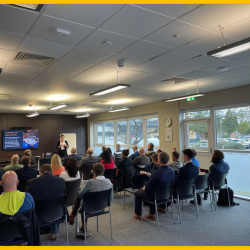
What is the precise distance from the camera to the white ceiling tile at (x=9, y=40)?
279cm

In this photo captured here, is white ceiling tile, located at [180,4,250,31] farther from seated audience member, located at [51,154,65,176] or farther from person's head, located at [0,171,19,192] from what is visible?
seated audience member, located at [51,154,65,176]

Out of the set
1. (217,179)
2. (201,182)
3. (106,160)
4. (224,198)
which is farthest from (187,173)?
(106,160)

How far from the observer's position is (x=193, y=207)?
4.86m

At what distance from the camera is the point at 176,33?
2.90m

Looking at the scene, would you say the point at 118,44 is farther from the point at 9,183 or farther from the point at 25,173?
the point at 25,173

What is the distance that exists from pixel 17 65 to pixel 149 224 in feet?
11.8

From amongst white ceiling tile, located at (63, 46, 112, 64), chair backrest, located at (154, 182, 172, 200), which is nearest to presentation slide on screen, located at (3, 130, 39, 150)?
white ceiling tile, located at (63, 46, 112, 64)

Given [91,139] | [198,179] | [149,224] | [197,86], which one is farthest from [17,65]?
[91,139]

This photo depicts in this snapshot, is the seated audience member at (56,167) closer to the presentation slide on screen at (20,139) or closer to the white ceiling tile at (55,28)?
the white ceiling tile at (55,28)

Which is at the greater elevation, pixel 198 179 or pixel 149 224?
pixel 198 179

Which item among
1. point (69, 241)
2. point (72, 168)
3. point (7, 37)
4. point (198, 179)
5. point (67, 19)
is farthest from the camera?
point (198, 179)

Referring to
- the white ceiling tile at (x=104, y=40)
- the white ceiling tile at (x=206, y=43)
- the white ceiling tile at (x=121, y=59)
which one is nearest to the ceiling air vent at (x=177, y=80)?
the white ceiling tile at (x=121, y=59)

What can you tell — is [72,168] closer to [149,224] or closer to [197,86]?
[149,224]

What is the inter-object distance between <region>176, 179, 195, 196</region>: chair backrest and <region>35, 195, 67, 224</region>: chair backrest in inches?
82.5
